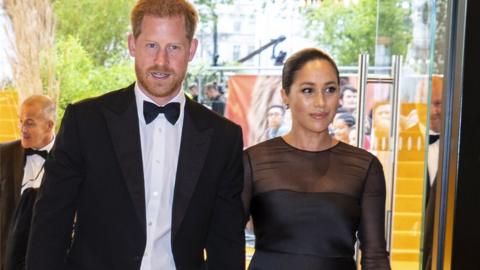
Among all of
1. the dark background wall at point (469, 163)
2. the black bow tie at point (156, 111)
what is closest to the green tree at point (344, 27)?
the black bow tie at point (156, 111)

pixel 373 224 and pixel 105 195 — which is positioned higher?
pixel 105 195

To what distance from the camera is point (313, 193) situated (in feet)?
6.00

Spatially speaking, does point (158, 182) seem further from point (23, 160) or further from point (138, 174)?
point (23, 160)

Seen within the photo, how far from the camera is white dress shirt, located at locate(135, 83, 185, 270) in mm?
1600

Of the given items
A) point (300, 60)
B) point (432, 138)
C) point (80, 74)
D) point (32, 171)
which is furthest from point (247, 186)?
point (80, 74)

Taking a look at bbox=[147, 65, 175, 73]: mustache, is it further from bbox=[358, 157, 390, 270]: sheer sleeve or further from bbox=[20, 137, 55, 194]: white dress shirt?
bbox=[20, 137, 55, 194]: white dress shirt

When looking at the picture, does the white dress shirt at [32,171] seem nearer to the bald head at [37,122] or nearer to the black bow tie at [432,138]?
the bald head at [37,122]

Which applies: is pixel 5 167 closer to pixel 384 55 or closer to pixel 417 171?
pixel 417 171

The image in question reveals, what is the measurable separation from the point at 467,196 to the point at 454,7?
394mm

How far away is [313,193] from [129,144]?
0.56m

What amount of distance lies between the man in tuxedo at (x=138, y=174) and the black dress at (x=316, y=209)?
8.8 inches

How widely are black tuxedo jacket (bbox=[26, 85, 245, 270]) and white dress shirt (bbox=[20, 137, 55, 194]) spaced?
A: 164cm

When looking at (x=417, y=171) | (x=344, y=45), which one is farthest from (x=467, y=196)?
(x=344, y=45)

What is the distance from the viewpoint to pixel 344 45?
18.2 feet
